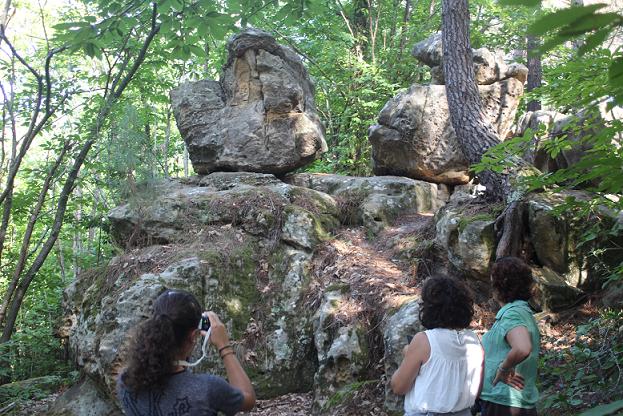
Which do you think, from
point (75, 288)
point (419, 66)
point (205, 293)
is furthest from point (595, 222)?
point (419, 66)

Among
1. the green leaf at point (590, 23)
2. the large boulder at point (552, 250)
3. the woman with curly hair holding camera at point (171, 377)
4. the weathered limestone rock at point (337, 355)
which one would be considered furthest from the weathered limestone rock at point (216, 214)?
the green leaf at point (590, 23)

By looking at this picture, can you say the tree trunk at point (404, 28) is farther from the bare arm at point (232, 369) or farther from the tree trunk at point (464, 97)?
the bare arm at point (232, 369)

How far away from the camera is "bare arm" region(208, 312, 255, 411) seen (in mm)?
2067

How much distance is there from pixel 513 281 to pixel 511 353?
17.4 inches

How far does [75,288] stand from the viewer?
24.7 feet

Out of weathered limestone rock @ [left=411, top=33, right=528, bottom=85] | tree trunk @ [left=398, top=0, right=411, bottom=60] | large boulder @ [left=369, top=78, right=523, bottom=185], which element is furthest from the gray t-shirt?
tree trunk @ [left=398, top=0, right=411, bottom=60]

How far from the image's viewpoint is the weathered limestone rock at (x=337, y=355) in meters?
5.64

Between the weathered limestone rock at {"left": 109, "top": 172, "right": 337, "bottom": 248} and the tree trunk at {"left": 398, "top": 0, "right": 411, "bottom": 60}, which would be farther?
the tree trunk at {"left": 398, "top": 0, "right": 411, "bottom": 60}

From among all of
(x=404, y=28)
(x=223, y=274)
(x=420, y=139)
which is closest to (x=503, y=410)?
(x=223, y=274)

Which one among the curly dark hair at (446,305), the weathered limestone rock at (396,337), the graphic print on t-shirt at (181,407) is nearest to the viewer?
the graphic print on t-shirt at (181,407)

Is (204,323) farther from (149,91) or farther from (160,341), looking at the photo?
(149,91)

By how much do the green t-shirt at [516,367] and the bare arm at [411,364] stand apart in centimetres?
69

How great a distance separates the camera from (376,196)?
29.0 ft

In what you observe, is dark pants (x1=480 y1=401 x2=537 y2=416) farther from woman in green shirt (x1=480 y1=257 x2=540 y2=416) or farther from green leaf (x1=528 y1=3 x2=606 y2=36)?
green leaf (x1=528 y1=3 x2=606 y2=36)
